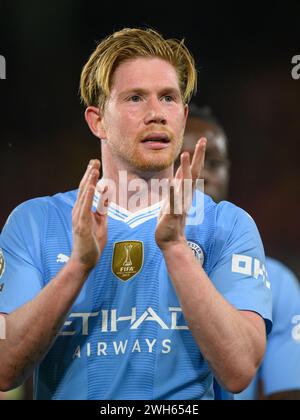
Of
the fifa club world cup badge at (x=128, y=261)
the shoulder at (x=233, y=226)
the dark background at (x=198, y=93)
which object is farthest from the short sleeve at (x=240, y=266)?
the dark background at (x=198, y=93)

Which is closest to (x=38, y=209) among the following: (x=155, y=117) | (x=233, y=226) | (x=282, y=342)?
(x=155, y=117)

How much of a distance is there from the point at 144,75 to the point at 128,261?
0.47 meters

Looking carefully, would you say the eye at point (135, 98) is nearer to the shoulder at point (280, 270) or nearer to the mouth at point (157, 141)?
the mouth at point (157, 141)

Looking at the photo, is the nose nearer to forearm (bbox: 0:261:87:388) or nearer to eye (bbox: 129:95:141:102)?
eye (bbox: 129:95:141:102)

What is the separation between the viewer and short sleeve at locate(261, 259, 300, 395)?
6.67ft

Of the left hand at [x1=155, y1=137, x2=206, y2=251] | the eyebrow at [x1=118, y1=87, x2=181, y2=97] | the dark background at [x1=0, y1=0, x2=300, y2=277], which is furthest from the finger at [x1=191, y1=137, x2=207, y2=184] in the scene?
the dark background at [x1=0, y1=0, x2=300, y2=277]

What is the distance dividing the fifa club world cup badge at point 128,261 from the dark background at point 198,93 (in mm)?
432

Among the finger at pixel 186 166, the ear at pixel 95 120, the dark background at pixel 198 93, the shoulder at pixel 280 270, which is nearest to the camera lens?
the finger at pixel 186 166

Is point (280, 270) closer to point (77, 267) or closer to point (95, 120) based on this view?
point (95, 120)

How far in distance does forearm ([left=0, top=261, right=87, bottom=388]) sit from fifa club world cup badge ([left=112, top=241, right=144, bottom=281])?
0.18 meters

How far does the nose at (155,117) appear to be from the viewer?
164cm

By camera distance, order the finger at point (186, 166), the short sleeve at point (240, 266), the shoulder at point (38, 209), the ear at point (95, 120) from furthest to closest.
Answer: the ear at point (95, 120) < the shoulder at point (38, 209) < the short sleeve at point (240, 266) < the finger at point (186, 166)
